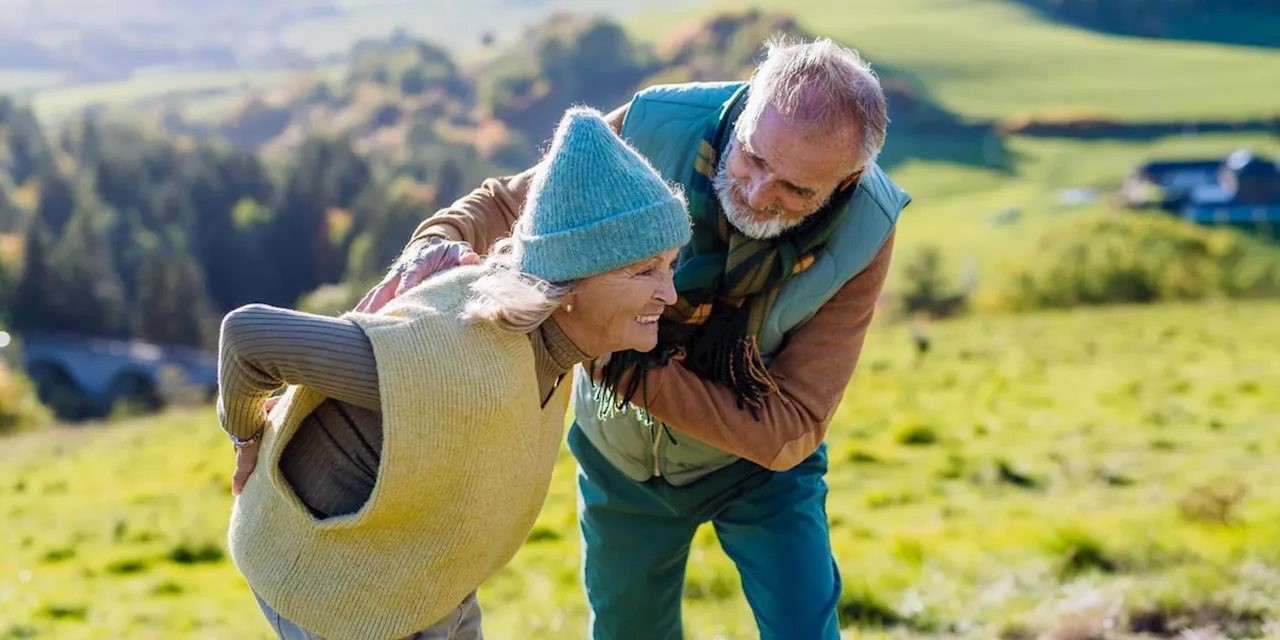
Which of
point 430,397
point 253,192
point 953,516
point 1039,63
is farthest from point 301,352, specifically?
point 1039,63

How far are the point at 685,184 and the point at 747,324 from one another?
444 mm

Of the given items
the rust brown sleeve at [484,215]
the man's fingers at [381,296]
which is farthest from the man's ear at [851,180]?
the man's fingers at [381,296]

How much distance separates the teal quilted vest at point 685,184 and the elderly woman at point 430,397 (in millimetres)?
708

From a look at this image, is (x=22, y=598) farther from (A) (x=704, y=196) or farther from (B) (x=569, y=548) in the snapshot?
(A) (x=704, y=196)

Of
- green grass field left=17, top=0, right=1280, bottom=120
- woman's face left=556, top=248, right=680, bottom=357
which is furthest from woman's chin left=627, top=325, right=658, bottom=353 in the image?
green grass field left=17, top=0, right=1280, bottom=120

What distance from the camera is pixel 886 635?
5039mm

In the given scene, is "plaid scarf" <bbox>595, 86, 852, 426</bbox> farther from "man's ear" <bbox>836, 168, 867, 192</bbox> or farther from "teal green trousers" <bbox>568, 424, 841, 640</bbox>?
"teal green trousers" <bbox>568, 424, 841, 640</bbox>

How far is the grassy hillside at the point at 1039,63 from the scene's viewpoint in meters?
80.5

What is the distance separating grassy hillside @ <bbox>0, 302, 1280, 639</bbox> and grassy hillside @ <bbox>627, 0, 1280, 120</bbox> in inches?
2668

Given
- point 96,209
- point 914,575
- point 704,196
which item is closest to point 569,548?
point 914,575

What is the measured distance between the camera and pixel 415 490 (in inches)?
98.0

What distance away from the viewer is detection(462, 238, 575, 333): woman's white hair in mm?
2486

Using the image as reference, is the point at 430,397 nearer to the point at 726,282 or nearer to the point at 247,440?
the point at 247,440

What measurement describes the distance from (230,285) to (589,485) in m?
76.5
